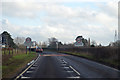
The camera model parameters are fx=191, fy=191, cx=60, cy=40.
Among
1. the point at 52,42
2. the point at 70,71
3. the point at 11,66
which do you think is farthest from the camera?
the point at 52,42

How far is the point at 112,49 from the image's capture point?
25.4 m

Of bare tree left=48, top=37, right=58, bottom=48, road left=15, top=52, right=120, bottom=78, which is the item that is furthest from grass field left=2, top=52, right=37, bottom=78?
bare tree left=48, top=37, right=58, bottom=48

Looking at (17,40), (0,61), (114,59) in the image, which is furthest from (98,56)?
(17,40)

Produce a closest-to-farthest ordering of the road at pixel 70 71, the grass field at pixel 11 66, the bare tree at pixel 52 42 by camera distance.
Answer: the road at pixel 70 71
the grass field at pixel 11 66
the bare tree at pixel 52 42

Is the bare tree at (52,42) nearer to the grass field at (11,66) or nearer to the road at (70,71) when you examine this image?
the grass field at (11,66)

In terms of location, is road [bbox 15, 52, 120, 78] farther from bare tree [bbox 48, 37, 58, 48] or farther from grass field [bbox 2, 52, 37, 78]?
bare tree [bbox 48, 37, 58, 48]

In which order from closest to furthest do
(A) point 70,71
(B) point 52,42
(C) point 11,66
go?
(A) point 70,71, (C) point 11,66, (B) point 52,42

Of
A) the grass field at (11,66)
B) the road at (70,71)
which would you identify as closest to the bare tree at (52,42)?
→ the grass field at (11,66)

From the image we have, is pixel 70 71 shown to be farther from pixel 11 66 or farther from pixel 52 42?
pixel 52 42

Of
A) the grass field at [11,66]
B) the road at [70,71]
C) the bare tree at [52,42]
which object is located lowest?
the road at [70,71]

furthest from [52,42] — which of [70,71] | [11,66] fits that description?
[70,71]

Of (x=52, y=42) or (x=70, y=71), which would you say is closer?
(x=70, y=71)

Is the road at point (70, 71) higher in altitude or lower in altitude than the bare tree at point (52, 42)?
lower

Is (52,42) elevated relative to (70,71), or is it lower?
elevated
